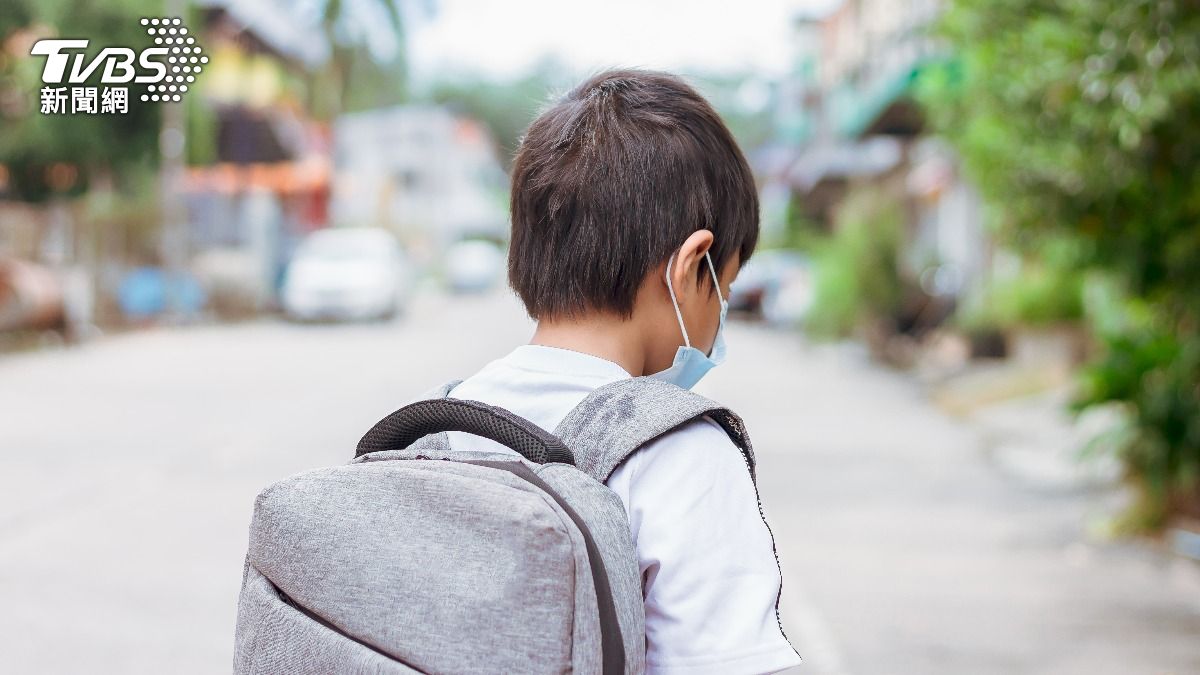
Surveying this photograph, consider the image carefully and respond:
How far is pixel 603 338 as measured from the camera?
170 centimetres

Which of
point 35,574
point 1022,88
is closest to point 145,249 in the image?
point 35,574

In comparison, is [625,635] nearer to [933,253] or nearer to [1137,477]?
→ [1137,477]

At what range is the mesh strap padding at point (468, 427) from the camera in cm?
153

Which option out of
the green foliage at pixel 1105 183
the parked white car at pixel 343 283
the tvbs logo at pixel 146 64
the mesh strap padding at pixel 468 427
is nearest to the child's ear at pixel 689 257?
the mesh strap padding at pixel 468 427

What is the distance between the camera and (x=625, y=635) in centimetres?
144

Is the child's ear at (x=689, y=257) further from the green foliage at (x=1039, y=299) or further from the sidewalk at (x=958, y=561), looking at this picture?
the green foliage at (x=1039, y=299)

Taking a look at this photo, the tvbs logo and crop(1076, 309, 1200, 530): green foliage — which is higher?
the tvbs logo

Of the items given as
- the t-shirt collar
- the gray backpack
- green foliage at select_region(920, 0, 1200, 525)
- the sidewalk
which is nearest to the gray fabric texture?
the gray backpack

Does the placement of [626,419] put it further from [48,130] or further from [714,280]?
[48,130]

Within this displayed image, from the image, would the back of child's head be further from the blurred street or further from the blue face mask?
the blurred street

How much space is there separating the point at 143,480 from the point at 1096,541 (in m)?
5.46

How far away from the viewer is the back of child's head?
5.41ft

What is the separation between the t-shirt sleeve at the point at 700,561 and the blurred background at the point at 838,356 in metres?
0.48

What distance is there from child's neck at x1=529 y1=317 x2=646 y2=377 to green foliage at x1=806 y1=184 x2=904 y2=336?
16.7 m
